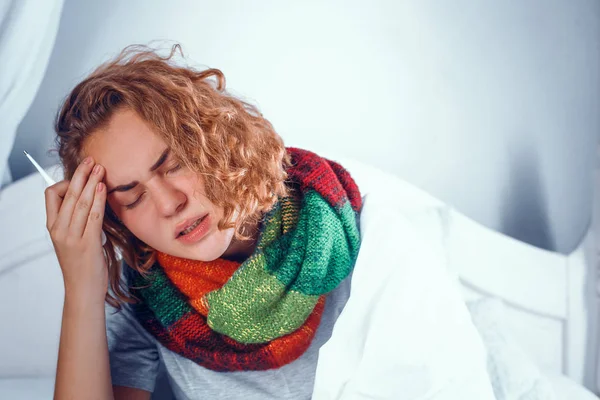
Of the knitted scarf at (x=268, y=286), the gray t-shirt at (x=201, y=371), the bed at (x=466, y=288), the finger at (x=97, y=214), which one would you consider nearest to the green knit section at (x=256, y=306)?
the knitted scarf at (x=268, y=286)

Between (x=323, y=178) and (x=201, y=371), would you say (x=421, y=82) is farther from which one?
(x=201, y=371)

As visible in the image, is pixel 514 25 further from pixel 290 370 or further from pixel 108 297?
pixel 108 297

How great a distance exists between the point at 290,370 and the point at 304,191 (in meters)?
0.32

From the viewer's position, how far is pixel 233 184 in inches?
32.2

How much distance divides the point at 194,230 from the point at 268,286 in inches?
5.8

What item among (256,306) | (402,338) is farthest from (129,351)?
(402,338)

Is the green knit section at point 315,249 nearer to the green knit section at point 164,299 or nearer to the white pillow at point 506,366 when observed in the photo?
the green knit section at point 164,299

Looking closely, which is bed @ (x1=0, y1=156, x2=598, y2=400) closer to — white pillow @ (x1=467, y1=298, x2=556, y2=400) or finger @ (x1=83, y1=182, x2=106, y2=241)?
white pillow @ (x1=467, y1=298, x2=556, y2=400)

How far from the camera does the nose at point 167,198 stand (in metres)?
0.78

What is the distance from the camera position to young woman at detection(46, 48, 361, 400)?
0.79m

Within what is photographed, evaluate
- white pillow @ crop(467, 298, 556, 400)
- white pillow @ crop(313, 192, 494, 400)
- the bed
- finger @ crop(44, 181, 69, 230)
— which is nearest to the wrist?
finger @ crop(44, 181, 69, 230)

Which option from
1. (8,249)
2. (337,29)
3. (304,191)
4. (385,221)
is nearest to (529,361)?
(385,221)

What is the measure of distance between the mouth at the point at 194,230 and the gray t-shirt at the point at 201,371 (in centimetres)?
25

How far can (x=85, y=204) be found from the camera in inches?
31.3
